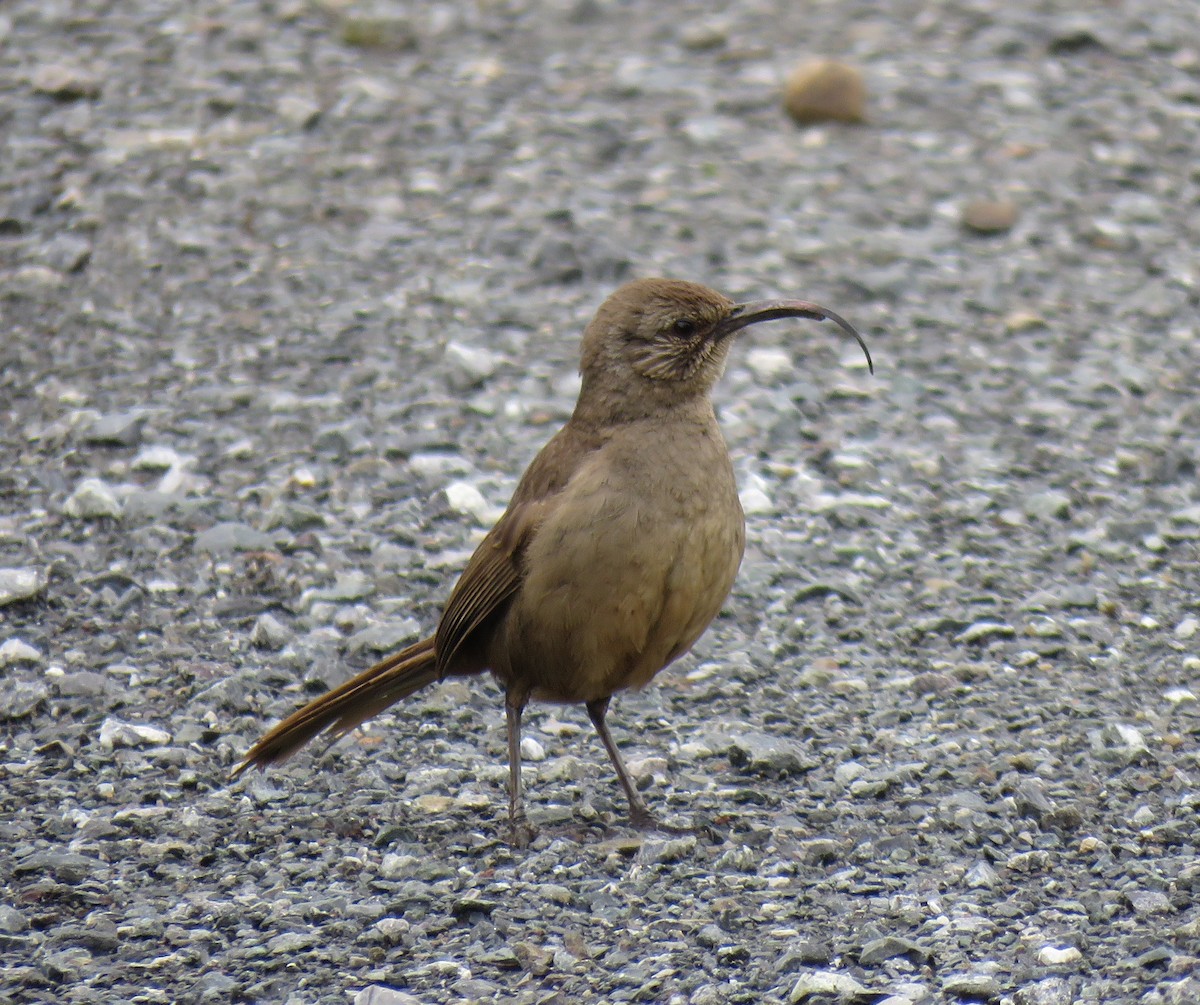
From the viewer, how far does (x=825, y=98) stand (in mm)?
9586

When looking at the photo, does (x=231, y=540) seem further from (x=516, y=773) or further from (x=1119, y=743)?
(x=1119, y=743)

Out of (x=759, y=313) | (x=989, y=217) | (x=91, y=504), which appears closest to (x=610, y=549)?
(x=759, y=313)

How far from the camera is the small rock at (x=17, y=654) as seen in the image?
5438 millimetres

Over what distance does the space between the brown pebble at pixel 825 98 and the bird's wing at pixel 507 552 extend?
516 centimetres

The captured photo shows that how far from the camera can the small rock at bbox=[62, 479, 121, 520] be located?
626cm

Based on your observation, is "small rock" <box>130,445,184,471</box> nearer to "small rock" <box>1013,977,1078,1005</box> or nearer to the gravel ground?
the gravel ground

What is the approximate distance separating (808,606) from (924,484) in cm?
104

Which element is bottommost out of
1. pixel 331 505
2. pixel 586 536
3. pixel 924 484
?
pixel 924 484

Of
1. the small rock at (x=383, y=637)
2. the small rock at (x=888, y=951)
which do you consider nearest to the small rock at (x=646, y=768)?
the small rock at (x=383, y=637)

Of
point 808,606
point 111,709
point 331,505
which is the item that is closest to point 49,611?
point 111,709

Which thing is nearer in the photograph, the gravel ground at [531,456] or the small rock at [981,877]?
the gravel ground at [531,456]

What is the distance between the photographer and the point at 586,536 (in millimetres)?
4613

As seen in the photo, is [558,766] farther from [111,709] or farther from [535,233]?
[535,233]

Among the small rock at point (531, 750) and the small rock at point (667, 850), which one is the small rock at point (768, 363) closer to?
the small rock at point (531, 750)
